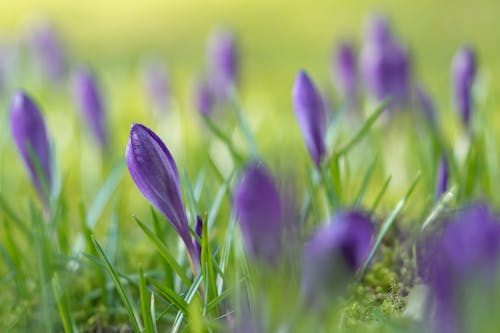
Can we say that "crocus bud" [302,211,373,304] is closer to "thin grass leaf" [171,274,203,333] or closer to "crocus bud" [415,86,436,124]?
"thin grass leaf" [171,274,203,333]

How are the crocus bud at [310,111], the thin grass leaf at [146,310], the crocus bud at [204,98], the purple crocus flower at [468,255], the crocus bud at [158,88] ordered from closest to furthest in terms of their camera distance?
the purple crocus flower at [468,255]
the thin grass leaf at [146,310]
the crocus bud at [310,111]
the crocus bud at [204,98]
the crocus bud at [158,88]

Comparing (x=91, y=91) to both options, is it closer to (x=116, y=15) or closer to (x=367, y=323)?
(x=367, y=323)

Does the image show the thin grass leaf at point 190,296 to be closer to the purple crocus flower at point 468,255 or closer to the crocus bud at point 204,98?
the purple crocus flower at point 468,255

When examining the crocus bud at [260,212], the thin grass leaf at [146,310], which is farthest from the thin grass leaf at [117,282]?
the crocus bud at [260,212]

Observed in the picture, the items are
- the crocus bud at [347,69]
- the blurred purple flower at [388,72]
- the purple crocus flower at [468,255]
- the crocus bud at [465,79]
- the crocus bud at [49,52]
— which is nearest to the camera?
the purple crocus flower at [468,255]

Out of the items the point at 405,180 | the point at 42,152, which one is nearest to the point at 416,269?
the point at 42,152

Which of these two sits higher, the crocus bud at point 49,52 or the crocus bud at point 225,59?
the crocus bud at point 49,52

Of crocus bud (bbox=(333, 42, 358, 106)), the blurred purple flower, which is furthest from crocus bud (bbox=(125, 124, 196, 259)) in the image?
crocus bud (bbox=(333, 42, 358, 106))
